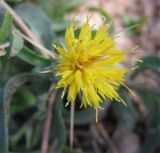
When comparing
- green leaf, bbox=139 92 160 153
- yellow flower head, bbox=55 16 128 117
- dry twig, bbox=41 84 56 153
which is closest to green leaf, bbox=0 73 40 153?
dry twig, bbox=41 84 56 153

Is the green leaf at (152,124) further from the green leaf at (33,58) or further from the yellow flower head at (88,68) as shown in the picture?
the yellow flower head at (88,68)

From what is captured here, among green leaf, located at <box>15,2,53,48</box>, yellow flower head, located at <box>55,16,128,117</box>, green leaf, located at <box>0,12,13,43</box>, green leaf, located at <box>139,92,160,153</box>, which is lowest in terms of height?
green leaf, located at <box>139,92,160,153</box>

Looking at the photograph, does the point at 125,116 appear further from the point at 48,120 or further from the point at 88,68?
the point at 88,68

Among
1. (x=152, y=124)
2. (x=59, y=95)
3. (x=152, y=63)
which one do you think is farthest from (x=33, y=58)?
(x=152, y=124)

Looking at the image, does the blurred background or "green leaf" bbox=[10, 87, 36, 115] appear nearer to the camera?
the blurred background

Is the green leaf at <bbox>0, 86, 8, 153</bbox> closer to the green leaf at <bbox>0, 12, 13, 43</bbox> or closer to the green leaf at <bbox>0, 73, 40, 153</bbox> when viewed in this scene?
the green leaf at <bbox>0, 73, 40, 153</bbox>

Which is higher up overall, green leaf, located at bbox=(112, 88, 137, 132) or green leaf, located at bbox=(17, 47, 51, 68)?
green leaf, located at bbox=(17, 47, 51, 68)

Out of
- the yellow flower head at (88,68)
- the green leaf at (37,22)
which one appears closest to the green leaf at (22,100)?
the green leaf at (37,22)
